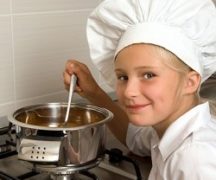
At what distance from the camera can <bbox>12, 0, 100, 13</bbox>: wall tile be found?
0.97 m

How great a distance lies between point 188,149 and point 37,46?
0.51 m

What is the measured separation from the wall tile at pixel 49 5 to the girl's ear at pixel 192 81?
46 cm

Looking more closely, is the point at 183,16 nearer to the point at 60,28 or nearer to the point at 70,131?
the point at 70,131

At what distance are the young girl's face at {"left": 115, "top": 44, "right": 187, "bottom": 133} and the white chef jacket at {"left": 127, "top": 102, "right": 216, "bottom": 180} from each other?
0.05 m

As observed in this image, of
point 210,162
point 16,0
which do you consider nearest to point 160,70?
point 210,162

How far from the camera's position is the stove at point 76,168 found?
0.71 m

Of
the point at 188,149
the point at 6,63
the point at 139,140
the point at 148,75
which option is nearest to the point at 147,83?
the point at 148,75

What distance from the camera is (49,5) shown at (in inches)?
40.8

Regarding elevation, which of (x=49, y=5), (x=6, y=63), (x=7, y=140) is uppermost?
(x=49, y=5)

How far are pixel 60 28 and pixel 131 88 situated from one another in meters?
0.46

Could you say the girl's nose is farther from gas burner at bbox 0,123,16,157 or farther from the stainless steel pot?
gas burner at bbox 0,123,16,157

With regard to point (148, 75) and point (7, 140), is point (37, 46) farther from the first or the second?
point (148, 75)

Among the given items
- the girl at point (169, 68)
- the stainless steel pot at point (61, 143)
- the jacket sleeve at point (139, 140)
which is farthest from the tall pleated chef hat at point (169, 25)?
the jacket sleeve at point (139, 140)

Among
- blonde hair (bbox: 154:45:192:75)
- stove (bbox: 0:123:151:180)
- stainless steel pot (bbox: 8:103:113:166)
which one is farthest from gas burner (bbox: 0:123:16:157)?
blonde hair (bbox: 154:45:192:75)
